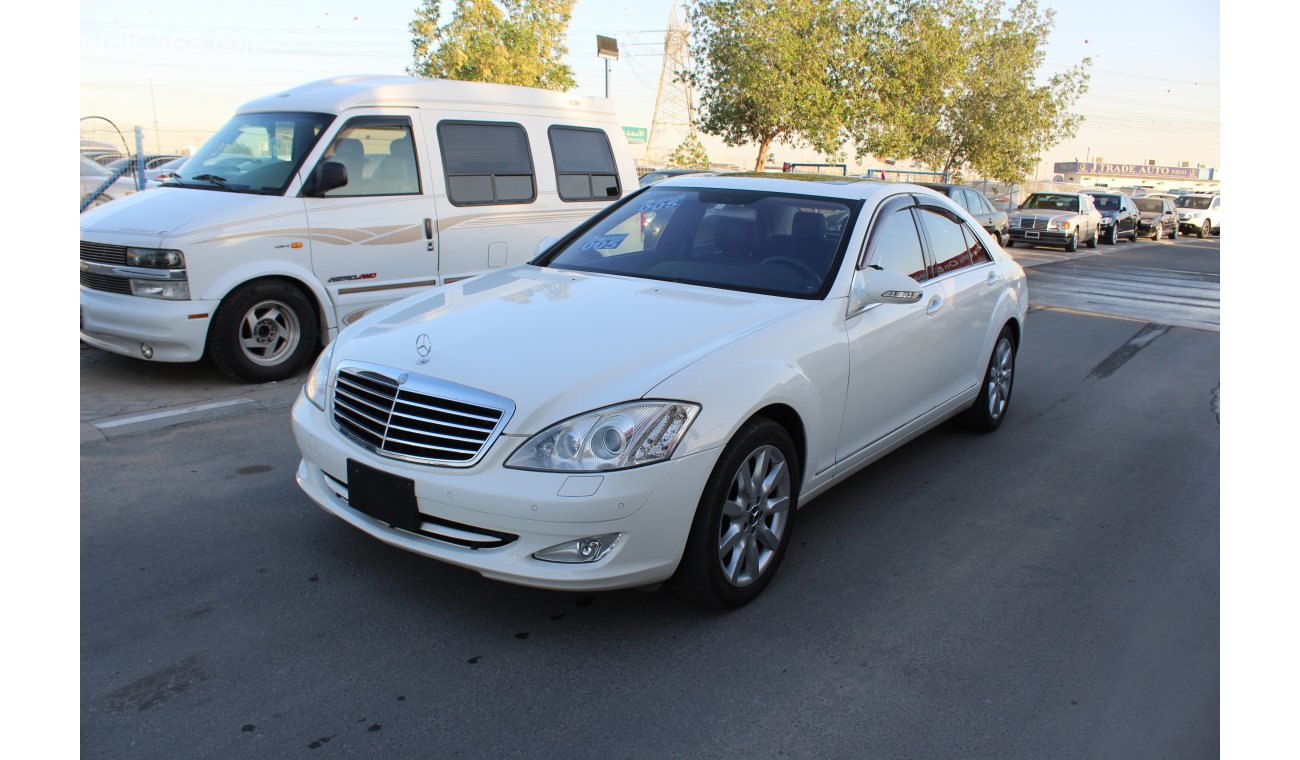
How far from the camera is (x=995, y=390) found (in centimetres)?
616

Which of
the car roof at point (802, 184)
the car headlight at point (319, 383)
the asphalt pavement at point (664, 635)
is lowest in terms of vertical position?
the asphalt pavement at point (664, 635)

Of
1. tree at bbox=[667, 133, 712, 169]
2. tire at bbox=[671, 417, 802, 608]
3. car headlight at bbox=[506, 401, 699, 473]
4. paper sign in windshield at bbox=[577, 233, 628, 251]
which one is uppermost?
tree at bbox=[667, 133, 712, 169]

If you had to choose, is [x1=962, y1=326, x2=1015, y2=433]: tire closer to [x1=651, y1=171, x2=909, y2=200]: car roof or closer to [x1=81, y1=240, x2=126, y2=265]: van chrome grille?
[x1=651, y1=171, x2=909, y2=200]: car roof

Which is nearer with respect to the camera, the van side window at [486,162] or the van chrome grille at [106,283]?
the van chrome grille at [106,283]

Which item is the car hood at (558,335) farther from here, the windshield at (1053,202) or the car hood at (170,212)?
the windshield at (1053,202)

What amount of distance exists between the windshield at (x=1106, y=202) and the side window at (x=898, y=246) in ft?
92.7

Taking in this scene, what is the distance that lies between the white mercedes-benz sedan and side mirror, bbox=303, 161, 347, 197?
8.56ft

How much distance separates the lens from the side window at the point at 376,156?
7242 mm

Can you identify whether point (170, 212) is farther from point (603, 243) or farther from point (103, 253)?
point (603, 243)

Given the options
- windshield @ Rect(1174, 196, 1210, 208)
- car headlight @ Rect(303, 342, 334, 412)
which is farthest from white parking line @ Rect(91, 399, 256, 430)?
windshield @ Rect(1174, 196, 1210, 208)

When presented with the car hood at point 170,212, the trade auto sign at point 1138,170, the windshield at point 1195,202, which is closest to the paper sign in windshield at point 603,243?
the car hood at point 170,212

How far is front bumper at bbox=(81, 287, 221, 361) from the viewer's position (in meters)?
6.37

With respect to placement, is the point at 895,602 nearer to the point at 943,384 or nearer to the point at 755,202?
the point at 943,384

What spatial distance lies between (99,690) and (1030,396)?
6469 millimetres
